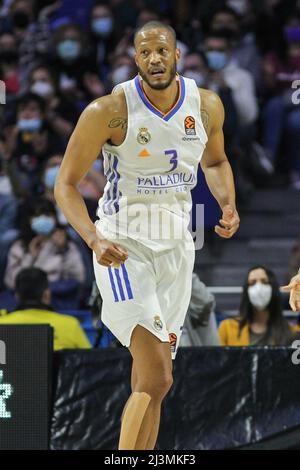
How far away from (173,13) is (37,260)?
404cm

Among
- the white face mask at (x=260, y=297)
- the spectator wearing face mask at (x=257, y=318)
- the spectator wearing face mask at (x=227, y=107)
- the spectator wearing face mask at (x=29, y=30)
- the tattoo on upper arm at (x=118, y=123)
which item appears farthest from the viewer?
the spectator wearing face mask at (x=29, y=30)

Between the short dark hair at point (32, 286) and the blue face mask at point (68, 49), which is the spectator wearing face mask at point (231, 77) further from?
the short dark hair at point (32, 286)

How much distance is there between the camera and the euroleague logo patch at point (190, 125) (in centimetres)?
611

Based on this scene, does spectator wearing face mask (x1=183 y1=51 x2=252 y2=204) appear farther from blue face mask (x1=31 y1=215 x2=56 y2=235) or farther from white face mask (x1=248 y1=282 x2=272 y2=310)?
white face mask (x1=248 y1=282 x2=272 y2=310)

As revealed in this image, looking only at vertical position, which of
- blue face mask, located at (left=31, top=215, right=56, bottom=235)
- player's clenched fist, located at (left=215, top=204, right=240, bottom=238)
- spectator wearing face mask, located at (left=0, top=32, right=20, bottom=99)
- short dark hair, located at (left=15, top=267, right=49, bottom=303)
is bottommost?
short dark hair, located at (left=15, top=267, right=49, bottom=303)

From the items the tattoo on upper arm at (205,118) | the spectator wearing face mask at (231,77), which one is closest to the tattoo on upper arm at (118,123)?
the tattoo on upper arm at (205,118)

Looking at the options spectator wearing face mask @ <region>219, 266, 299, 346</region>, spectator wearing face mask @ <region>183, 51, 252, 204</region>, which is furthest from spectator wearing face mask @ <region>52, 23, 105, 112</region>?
spectator wearing face mask @ <region>219, 266, 299, 346</region>

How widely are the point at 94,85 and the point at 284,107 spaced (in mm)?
1935

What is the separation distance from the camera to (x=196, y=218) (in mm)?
10289

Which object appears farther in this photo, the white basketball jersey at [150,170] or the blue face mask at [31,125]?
the blue face mask at [31,125]

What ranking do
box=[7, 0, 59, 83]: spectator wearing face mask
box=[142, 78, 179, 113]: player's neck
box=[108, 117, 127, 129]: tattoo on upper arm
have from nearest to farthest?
box=[108, 117, 127, 129]: tattoo on upper arm
box=[142, 78, 179, 113]: player's neck
box=[7, 0, 59, 83]: spectator wearing face mask

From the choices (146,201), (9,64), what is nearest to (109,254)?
(146,201)

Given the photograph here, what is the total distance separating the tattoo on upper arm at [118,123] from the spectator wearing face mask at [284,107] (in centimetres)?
602

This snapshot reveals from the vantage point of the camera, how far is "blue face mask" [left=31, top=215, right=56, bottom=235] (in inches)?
412
